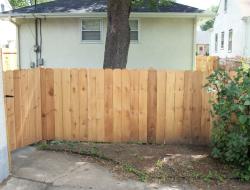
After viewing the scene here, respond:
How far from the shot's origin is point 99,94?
253 inches

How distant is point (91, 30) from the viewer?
13500mm

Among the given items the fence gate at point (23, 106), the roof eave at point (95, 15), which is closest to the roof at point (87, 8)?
the roof eave at point (95, 15)

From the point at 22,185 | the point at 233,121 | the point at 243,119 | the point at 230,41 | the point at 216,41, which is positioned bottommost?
the point at 22,185

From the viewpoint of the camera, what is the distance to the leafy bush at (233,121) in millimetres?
4922

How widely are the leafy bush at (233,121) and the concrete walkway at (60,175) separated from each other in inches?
37.7

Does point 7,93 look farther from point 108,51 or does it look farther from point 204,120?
point 108,51

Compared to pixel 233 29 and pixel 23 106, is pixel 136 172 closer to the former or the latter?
pixel 23 106

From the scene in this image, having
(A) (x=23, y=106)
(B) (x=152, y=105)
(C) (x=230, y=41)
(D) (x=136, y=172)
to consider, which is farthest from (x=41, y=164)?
(C) (x=230, y=41)

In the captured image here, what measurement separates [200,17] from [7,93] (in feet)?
30.3

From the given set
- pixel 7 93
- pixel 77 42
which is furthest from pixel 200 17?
pixel 7 93

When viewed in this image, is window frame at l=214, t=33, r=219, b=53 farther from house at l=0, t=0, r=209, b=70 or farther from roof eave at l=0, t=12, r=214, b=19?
roof eave at l=0, t=12, r=214, b=19

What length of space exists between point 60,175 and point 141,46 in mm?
8988

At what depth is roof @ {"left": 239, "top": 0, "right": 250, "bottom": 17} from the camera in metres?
21.1

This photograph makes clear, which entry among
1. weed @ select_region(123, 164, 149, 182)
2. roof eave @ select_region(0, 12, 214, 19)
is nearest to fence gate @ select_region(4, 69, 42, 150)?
weed @ select_region(123, 164, 149, 182)
